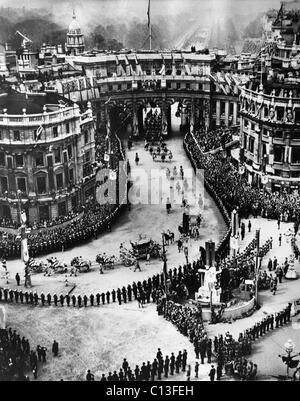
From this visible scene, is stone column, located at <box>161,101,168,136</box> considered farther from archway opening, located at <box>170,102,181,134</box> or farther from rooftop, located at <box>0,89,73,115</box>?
rooftop, located at <box>0,89,73,115</box>

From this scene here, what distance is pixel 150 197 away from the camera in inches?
2429

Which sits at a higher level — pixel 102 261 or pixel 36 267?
pixel 102 261

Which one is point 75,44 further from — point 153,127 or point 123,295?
point 123,295

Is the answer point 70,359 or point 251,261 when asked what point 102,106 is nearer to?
point 251,261

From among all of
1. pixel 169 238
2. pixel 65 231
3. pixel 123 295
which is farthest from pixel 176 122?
pixel 123 295

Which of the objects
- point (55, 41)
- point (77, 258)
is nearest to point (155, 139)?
point (55, 41)

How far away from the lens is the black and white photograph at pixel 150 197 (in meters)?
33.6

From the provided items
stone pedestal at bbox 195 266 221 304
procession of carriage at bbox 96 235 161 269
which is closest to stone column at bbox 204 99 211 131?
procession of carriage at bbox 96 235 161 269

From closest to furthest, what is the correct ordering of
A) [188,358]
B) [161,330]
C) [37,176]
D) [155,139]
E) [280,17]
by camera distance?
[188,358]
[161,330]
[37,176]
[280,17]
[155,139]

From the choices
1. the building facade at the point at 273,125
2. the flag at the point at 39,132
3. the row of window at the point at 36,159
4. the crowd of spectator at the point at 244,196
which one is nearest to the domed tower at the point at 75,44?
the crowd of spectator at the point at 244,196

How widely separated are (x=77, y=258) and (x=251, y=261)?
513 inches

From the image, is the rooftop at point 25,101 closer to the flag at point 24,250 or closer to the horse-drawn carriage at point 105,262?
the flag at point 24,250

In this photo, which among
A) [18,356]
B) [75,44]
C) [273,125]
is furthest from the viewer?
[75,44]

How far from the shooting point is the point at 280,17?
61594 millimetres
